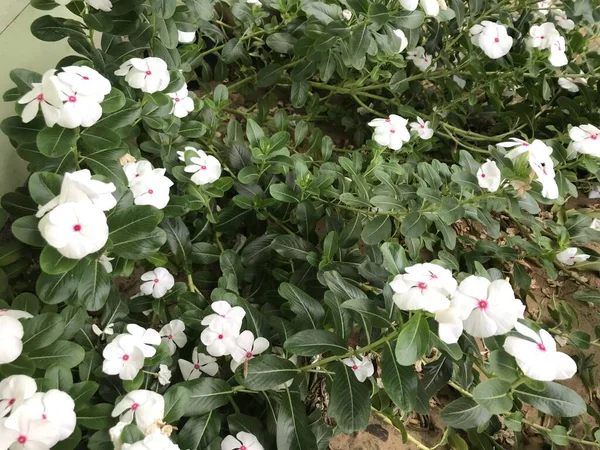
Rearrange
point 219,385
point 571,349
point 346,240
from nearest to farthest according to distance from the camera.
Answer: point 219,385 < point 346,240 < point 571,349

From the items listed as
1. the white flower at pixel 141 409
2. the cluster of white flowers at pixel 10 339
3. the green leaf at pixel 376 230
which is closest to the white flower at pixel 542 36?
the green leaf at pixel 376 230

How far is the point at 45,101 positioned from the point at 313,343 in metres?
0.72

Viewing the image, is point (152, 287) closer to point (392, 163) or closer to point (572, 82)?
point (392, 163)

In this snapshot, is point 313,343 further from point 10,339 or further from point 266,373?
point 10,339

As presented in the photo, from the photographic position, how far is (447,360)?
129 centimetres

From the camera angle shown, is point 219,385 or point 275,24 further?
point 275,24

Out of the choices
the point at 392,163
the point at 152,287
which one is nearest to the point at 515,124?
the point at 392,163

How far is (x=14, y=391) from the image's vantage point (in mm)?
775

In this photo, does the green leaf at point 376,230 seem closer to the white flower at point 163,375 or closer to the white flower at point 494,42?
the white flower at point 163,375

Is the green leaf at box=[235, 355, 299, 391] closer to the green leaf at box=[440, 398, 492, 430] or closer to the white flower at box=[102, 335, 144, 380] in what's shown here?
the white flower at box=[102, 335, 144, 380]

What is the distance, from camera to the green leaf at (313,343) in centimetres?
104

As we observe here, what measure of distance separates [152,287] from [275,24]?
122 cm

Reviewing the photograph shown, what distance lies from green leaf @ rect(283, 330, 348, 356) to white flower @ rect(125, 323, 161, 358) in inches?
11.3

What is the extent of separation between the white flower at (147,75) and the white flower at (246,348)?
642mm
